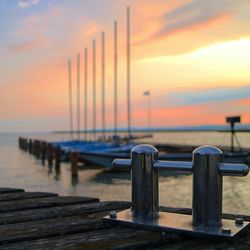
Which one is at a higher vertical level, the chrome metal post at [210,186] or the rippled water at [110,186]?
the chrome metal post at [210,186]

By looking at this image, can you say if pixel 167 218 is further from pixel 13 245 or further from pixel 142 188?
pixel 13 245

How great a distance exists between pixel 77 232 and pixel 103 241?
30 centimetres

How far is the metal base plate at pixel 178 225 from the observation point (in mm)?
2514

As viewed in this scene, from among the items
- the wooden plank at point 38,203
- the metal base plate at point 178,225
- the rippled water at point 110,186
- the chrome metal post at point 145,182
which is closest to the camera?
the metal base plate at point 178,225

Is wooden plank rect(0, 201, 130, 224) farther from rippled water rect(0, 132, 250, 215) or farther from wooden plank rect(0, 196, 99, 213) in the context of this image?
rippled water rect(0, 132, 250, 215)

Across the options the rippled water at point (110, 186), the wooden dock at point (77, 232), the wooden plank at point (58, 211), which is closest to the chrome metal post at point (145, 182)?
the wooden dock at point (77, 232)

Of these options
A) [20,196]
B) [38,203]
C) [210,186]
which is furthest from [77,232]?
[20,196]

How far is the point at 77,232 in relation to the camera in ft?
8.85

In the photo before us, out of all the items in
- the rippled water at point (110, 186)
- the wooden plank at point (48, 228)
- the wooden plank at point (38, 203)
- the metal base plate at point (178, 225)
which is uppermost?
the metal base plate at point (178, 225)

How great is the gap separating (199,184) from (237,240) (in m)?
0.43

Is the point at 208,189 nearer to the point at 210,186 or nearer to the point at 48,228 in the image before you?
the point at 210,186

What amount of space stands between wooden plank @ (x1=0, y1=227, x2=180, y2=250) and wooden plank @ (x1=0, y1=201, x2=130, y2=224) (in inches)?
24.7

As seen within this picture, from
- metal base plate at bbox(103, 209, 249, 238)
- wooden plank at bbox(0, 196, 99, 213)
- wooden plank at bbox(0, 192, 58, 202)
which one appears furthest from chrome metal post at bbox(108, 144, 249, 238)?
wooden plank at bbox(0, 192, 58, 202)

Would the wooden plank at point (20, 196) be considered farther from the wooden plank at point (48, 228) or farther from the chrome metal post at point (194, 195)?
the chrome metal post at point (194, 195)
